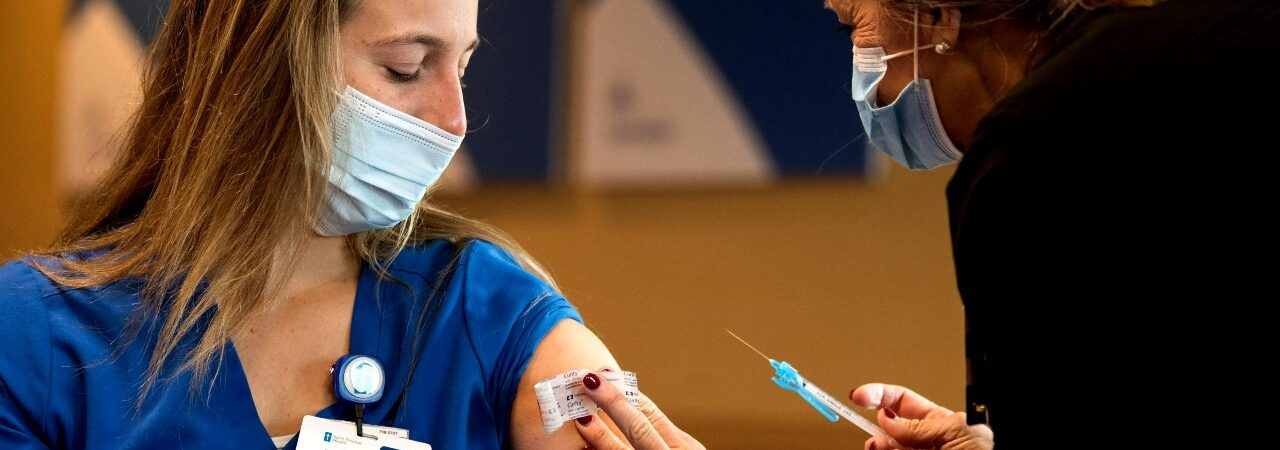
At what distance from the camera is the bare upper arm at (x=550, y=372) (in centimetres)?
147

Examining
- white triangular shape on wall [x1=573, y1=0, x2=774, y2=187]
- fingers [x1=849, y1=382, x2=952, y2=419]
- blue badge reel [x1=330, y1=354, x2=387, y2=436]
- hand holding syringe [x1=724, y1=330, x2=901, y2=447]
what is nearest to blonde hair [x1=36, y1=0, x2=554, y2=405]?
blue badge reel [x1=330, y1=354, x2=387, y2=436]

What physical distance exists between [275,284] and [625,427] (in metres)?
0.54

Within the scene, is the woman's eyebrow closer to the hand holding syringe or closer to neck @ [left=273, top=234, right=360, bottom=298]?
neck @ [left=273, top=234, right=360, bottom=298]

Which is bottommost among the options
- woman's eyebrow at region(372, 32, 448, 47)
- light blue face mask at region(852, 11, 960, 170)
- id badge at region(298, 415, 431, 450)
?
id badge at region(298, 415, 431, 450)

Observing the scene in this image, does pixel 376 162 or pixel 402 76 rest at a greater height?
pixel 402 76

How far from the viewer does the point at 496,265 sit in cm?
163

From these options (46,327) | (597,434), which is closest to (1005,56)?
(597,434)

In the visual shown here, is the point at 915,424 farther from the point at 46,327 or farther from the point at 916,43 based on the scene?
the point at 46,327

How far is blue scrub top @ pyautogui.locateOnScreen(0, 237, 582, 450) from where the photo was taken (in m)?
1.39

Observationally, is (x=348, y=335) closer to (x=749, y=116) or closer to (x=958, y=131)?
(x=958, y=131)

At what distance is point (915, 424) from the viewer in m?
1.51

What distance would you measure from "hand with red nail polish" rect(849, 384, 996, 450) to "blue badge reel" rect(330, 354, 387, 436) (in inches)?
24.8

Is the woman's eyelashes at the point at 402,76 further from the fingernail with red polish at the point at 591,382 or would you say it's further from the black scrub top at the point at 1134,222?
the black scrub top at the point at 1134,222

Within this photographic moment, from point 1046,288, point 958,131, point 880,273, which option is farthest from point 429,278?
point 880,273
